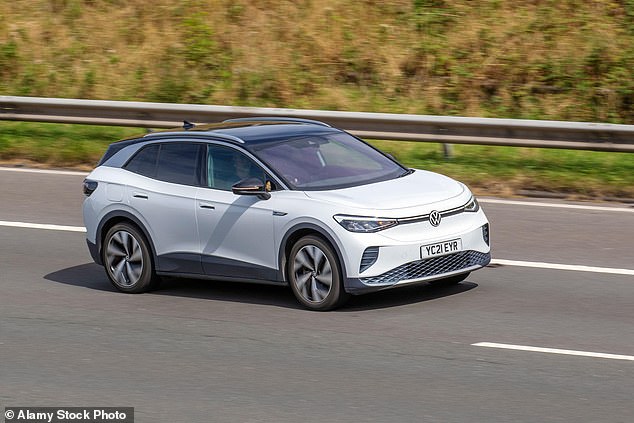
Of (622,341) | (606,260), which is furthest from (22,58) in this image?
(622,341)

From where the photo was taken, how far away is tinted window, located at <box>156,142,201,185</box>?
395 inches

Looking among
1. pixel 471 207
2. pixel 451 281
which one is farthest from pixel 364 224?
pixel 451 281

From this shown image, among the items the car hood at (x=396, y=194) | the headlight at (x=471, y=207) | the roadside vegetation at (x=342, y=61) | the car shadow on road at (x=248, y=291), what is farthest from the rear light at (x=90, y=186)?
the roadside vegetation at (x=342, y=61)

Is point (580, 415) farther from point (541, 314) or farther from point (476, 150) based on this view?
point (476, 150)

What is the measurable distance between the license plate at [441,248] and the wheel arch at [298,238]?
2.05ft

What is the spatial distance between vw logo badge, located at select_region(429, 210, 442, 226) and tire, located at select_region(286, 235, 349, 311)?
0.80 m

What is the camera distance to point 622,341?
8227 mm

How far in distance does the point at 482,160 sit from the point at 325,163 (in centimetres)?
599

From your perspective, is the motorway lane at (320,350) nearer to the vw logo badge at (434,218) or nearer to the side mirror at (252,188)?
the vw logo badge at (434,218)

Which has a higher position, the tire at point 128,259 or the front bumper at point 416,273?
the front bumper at point 416,273

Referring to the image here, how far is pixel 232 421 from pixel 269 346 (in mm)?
1690

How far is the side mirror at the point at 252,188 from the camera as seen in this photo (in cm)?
933

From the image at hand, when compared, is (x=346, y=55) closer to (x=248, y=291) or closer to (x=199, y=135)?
(x=199, y=135)

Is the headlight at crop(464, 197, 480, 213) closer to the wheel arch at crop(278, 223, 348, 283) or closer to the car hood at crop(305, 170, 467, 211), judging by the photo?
the car hood at crop(305, 170, 467, 211)
